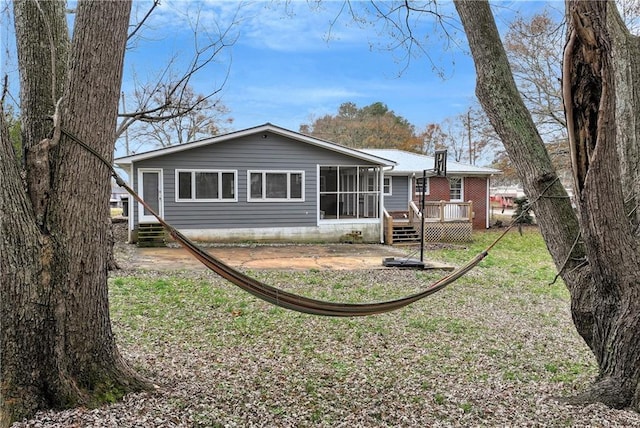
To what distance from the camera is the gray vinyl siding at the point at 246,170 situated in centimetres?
1202

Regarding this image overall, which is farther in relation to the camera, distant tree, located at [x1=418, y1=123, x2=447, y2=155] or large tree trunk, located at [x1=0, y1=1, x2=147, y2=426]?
distant tree, located at [x1=418, y1=123, x2=447, y2=155]

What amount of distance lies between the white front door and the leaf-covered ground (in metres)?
5.44

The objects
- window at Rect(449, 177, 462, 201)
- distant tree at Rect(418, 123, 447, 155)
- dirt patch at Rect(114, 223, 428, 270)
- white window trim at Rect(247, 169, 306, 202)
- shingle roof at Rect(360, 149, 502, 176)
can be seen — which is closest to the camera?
dirt patch at Rect(114, 223, 428, 270)

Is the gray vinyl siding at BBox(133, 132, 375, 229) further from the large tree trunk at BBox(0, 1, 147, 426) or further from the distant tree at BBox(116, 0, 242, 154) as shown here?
the large tree trunk at BBox(0, 1, 147, 426)

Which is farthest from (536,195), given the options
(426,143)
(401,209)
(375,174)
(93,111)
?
(426,143)

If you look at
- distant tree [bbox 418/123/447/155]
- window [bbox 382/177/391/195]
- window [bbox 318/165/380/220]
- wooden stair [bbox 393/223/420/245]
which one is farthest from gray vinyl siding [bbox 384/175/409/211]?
distant tree [bbox 418/123/447/155]

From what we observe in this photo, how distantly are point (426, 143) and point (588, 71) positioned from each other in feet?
96.0

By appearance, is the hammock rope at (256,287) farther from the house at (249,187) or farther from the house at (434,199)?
the house at (434,199)

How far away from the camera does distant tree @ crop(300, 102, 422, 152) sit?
2919 centimetres

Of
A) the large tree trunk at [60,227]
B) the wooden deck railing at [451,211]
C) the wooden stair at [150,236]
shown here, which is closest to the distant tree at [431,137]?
the wooden deck railing at [451,211]

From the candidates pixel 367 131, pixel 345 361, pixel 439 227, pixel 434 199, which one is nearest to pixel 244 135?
pixel 439 227

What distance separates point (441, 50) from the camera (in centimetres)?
546

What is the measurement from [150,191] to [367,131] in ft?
65.0

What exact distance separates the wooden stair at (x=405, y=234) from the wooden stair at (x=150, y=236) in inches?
267
